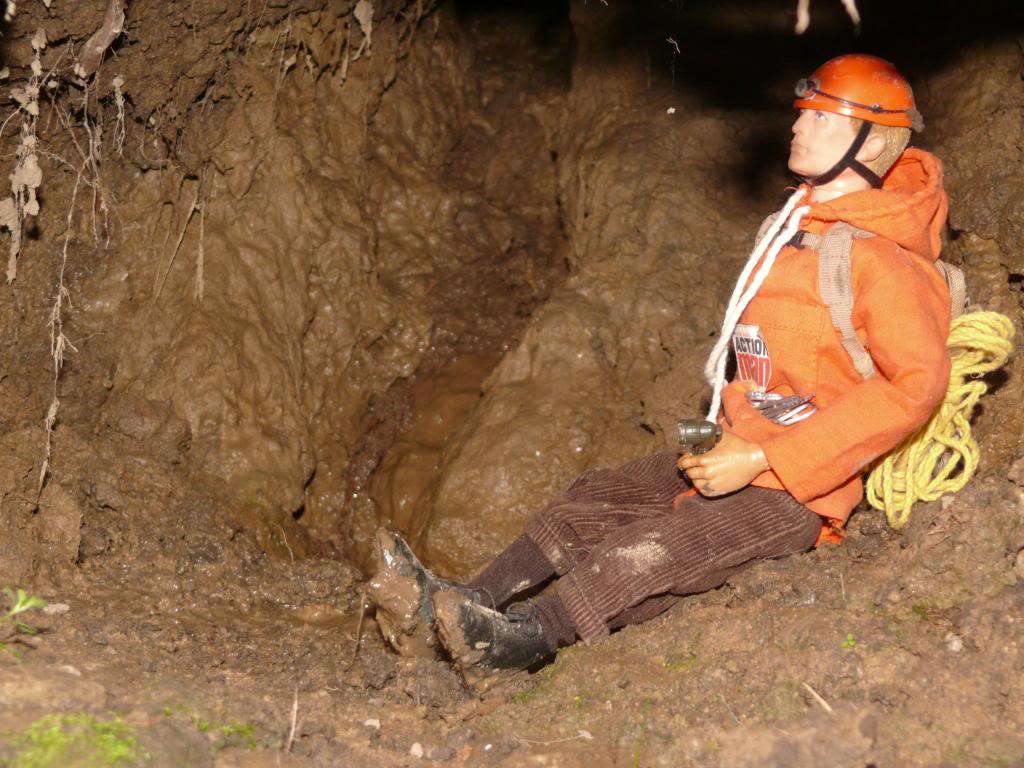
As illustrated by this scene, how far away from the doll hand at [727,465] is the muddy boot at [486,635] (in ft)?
2.22

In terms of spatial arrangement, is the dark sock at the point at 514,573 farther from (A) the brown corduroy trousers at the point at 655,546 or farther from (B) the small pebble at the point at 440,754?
(B) the small pebble at the point at 440,754

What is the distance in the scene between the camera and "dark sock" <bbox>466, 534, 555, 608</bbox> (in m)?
3.22

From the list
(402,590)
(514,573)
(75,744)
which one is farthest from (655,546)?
(75,744)

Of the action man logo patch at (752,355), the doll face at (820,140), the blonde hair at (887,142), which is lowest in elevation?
the action man logo patch at (752,355)

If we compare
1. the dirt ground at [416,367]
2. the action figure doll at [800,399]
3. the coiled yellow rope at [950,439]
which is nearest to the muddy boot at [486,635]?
the action figure doll at [800,399]

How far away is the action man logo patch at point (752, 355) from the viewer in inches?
123

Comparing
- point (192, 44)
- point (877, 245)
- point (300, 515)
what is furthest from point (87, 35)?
point (877, 245)

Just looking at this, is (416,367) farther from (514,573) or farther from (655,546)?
(655,546)

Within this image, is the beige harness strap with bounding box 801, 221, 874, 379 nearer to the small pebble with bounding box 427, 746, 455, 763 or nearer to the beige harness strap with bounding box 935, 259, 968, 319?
the beige harness strap with bounding box 935, 259, 968, 319

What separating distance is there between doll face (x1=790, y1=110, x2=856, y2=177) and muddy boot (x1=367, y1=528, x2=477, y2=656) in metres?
1.70

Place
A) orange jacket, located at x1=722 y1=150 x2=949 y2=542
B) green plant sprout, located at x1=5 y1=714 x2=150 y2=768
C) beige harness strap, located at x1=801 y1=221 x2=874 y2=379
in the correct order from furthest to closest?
beige harness strap, located at x1=801 y1=221 x2=874 y2=379 < orange jacket, located at x1=722 y1=150 x2=949 y2=542 < green plant sprout, located at x1=5 y1=714 x2=150 y2=768

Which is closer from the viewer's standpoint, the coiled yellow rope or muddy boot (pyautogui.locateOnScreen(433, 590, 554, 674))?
muddy boot (pyautogui.locateOnScreen(433, 590, 554, 674))

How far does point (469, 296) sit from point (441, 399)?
667mm

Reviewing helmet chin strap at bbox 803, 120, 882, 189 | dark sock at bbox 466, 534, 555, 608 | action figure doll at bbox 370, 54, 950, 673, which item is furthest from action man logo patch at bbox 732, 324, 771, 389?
dark sock at bbox 466, 534, 555, 608
